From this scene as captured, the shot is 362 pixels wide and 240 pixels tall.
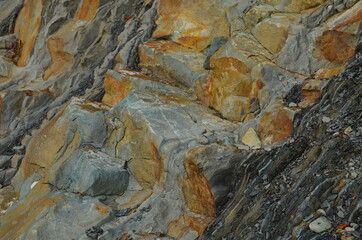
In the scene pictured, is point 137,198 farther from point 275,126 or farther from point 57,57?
point 57,57

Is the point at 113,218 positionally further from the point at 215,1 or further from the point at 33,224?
the point at 215,1

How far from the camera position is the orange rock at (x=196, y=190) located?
9.21m

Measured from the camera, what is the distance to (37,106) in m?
17.9

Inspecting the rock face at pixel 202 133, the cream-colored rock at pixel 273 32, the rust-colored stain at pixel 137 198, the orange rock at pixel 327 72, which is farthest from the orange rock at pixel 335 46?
the rust-colored stain at pixel 137 198

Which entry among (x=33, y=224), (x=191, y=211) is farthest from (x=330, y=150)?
(x=33, y=224)

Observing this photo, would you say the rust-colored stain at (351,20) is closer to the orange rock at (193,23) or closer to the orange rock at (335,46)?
the orange rock at (335,46)

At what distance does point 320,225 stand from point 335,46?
19.7 ft

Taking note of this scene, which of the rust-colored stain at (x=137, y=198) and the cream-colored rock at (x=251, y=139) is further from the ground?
the cream-colored rock at (x=251, y=139)

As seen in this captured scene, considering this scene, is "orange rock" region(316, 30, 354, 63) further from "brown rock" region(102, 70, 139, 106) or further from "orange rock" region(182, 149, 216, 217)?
"brown rock" region(102, 70, 139, 106)

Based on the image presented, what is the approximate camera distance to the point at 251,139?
32.8 ft

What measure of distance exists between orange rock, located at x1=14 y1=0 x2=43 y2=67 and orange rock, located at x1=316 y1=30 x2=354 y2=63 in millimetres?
16132

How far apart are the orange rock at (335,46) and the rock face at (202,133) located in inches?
1.8

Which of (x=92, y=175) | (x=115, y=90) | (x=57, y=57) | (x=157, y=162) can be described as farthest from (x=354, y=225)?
(x=57, y=57)

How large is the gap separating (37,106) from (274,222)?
14.0 meters
